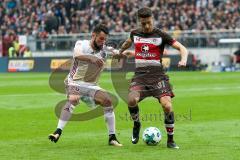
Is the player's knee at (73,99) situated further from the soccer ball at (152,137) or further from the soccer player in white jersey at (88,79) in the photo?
the soccer ball at (152,137)

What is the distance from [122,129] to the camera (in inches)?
525

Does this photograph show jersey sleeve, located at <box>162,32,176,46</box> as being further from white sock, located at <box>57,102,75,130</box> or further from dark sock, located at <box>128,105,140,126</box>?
Result: white sock, located at <box>57,102,75,130</box>

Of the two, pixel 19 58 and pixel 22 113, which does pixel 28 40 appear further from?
pixel 22 113

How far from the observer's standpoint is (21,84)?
26.8 metres

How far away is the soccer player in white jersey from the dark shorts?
52 centimetres

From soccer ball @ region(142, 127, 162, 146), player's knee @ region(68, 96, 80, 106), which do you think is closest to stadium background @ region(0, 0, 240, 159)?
soccer ball @ region(142, 127, 162, 146)

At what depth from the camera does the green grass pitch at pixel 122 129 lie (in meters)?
10.0

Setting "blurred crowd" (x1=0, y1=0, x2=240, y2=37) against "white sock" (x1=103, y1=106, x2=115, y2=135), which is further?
"blurred crowd" (x1=0, y1=0, x2=240, y2=37)

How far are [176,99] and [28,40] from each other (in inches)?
927

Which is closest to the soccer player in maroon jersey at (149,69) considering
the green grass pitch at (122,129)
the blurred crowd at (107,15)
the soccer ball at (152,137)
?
the soccer ball at (152,137)

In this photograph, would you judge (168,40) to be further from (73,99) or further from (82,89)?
(73,99)

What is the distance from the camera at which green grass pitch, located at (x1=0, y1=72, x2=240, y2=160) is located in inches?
395

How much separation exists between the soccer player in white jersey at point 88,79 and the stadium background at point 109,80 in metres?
0.44

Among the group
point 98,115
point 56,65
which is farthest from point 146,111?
point 56,65
